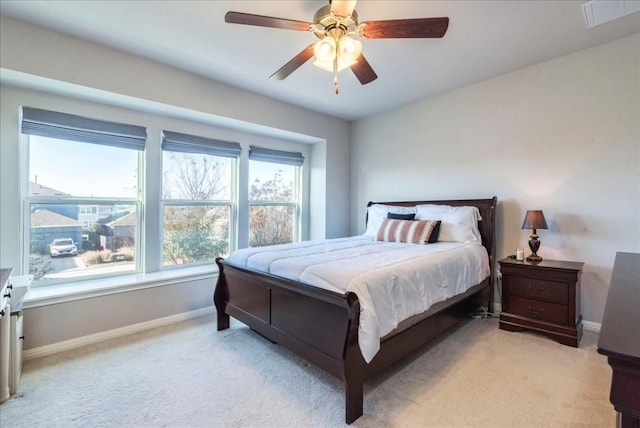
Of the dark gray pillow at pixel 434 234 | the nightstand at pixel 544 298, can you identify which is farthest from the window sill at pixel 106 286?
the nightstand at pixel 544 298

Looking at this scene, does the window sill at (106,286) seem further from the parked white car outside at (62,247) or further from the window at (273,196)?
the window at (273,196)

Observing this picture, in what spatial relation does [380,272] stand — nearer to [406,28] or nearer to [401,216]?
[406,28]

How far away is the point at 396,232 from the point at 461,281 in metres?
0.96

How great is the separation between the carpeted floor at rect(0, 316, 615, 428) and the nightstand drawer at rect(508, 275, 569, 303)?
39 centimetres

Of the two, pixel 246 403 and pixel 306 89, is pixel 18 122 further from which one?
pixel 246 403

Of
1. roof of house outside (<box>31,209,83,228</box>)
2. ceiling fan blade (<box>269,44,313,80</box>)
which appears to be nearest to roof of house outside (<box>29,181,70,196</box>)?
roof of house outside (<box>31,209,83,228</box>)

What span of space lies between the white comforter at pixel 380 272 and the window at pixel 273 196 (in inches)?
57.7

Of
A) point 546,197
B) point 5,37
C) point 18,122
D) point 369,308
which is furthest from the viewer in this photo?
point 546,197

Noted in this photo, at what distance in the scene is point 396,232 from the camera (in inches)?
133

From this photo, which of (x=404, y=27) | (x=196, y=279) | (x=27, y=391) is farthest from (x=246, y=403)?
(x=404, y=27)

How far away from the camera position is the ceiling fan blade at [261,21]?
171 cm

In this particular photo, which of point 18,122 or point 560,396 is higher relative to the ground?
point 18,122

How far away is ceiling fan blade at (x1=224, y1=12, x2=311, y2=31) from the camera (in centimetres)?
171

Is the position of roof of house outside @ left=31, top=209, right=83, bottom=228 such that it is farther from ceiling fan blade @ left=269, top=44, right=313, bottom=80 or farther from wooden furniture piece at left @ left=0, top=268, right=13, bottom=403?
ceiling fan blade @ left=269, top=44, right=313, bottom=80
